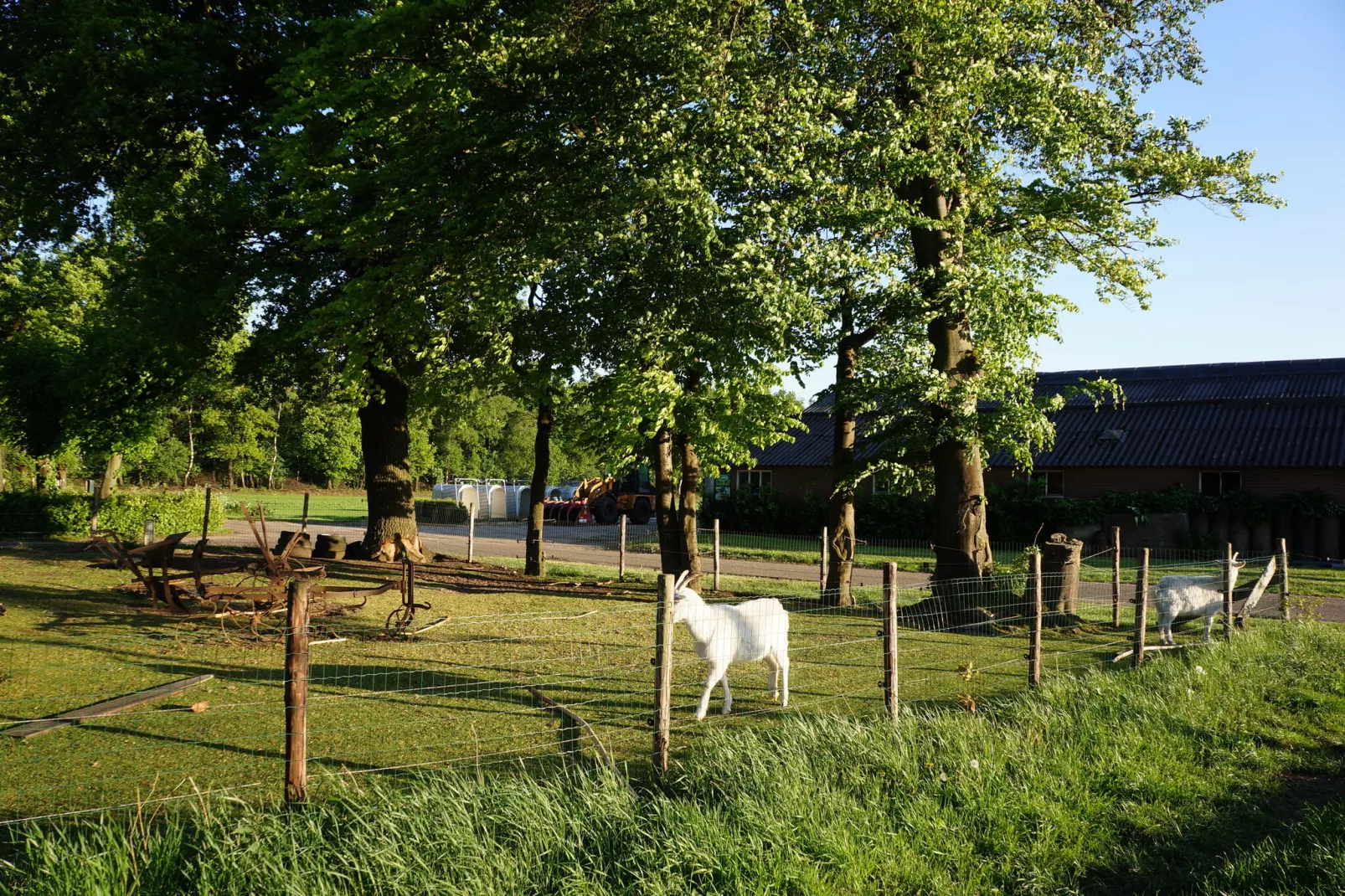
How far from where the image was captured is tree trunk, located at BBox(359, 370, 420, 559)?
21.7 metres

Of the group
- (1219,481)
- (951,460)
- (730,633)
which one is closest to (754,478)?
(1219,481)

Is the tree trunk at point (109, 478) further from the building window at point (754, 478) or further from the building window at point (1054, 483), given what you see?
the building window at point (1054, 483)

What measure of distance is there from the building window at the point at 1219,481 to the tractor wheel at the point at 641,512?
904 inches

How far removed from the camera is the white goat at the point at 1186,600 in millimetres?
11805

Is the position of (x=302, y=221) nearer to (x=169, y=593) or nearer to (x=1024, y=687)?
(x=169, y=593)

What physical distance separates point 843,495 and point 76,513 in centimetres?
2405

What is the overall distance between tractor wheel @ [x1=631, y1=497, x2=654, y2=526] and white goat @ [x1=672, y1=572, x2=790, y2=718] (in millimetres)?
34792

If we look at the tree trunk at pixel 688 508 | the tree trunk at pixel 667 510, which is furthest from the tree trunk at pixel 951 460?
the tree trunk at pixel 667 510

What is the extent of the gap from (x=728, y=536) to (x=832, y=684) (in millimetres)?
26615

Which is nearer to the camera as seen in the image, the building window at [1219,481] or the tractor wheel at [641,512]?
the building window at [1219,481]

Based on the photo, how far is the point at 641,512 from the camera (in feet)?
144

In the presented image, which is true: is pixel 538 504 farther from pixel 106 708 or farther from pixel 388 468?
pixel 106 708

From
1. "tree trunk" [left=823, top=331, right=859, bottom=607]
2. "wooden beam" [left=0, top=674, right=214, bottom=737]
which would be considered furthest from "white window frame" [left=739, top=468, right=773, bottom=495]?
"wooden beam" [left=0, top=674, right=214, bottom=737]

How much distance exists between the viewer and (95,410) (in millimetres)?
21703
